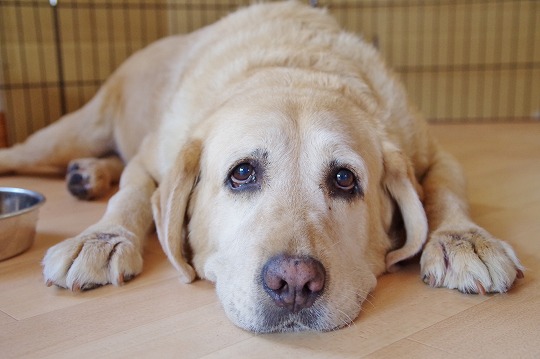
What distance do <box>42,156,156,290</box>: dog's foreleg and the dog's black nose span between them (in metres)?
0.68

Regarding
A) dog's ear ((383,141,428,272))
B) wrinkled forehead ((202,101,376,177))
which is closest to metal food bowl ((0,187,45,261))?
wrinkled forehead ((202,101,376,177))

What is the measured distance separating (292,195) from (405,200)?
515 mm

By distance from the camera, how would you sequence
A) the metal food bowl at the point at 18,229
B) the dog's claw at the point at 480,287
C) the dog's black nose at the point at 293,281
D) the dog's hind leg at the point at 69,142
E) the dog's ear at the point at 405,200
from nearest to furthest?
the dog's black nose at the point at 293,281 → the dog's claw at the point at 480,287 → the dog's ear at the point at 405,200 → the metal food bowl at the point at 18,229 → the dog's hind leg at the point at 69,142

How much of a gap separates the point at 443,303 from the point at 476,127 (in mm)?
4643

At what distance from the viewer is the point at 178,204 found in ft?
7.09

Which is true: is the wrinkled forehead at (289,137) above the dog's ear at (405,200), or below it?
above

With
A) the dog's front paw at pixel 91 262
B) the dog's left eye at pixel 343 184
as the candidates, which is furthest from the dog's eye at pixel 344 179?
the dog's front paw at pixel 91 262

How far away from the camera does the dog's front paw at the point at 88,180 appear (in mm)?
3381

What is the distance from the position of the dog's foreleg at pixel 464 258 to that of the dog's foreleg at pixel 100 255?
1006 mm

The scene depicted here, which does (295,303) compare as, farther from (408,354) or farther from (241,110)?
(241,110)

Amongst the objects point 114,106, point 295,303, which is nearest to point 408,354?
point 295,303

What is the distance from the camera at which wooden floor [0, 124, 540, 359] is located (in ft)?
5.31

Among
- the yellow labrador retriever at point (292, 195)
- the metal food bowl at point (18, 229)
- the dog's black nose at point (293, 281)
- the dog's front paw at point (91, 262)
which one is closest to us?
the dog's black nose at point (293, 281)

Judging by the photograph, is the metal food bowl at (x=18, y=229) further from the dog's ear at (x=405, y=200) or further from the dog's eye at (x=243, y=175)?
the dog's ear at (x=405, y=200)
